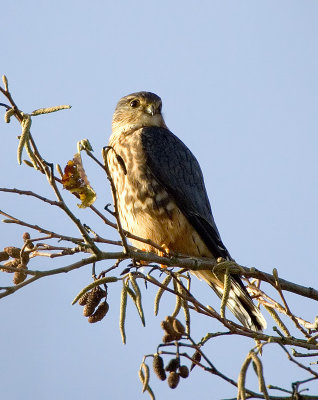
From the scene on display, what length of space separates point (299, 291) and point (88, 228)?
3.92 feet

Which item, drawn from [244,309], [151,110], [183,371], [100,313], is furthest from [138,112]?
[183,371]

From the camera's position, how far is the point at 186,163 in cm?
537

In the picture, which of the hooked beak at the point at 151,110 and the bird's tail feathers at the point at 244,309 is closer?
the bird's tail feathers at the point at 244,309

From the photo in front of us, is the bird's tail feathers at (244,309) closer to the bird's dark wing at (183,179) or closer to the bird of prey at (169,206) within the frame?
the bird of prey at (169,206)

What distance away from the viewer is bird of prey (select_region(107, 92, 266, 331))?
15.7 ft

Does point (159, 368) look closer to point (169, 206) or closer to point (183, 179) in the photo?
point (169, 206)

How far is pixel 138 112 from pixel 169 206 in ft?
4.82

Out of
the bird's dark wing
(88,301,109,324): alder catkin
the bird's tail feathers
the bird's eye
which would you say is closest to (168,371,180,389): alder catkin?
(88,301,109,324): alder catkin

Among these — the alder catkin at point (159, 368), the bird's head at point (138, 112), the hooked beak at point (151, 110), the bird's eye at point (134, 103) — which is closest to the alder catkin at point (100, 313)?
the alder catkin at point (159, 368)

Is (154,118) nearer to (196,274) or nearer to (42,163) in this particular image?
(196,274)

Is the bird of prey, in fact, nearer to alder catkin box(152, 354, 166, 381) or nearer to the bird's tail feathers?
the bird's tail feathers

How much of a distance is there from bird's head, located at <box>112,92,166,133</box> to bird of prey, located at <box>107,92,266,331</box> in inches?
23.0

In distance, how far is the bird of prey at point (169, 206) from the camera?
15.7 feet

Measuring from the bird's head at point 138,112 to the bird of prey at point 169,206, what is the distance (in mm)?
585
